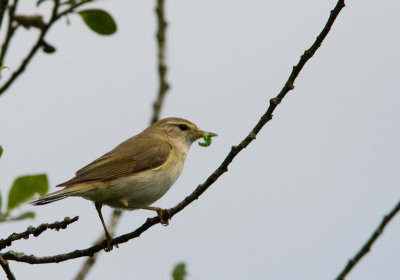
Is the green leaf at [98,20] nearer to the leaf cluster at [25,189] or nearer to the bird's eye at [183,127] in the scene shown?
the leaf cluster at [25,189]

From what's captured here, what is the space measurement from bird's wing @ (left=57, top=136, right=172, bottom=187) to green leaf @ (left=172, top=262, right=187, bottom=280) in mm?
2185

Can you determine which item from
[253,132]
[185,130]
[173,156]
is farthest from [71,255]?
[185,130]

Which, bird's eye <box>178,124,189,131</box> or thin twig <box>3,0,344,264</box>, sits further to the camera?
bird's eye <box>178,124,189,131</box>

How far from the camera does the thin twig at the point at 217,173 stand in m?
2.77

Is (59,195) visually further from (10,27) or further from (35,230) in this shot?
(10,27)

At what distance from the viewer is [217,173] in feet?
10.6

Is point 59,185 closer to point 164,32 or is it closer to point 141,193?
point 141,193

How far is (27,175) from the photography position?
290 cm

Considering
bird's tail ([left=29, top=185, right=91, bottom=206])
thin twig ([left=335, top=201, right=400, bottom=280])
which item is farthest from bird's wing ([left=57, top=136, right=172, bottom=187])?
thin twig ([left=335, top=201, right=400, bottom=280])

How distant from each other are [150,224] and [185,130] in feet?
11.4

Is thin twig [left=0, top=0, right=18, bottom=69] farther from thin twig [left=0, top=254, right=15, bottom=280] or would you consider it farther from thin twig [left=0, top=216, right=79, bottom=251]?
thin twig [left=0, top=254, right=15, bottom=280]

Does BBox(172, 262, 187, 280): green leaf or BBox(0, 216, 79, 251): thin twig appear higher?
BBox(172, 262, 187, 280): green leaf

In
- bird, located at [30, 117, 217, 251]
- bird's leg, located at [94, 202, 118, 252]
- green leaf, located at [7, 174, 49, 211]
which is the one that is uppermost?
green leaf, located at [7, 174, 49, 211]

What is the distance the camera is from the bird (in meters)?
5.30
